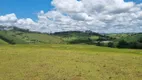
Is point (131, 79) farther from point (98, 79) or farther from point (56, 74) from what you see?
point (56, 74)

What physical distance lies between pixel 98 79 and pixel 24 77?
25.5ft

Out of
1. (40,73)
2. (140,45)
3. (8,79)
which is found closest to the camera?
(8,79)

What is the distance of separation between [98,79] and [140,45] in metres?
153

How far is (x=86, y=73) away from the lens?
94.7 feet

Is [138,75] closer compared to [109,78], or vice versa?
[109,78]

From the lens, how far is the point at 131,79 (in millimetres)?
25766

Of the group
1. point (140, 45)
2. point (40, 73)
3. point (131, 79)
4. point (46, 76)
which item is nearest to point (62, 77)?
point (46, 76)

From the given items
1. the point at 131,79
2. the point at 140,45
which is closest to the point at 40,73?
the point at 131,79

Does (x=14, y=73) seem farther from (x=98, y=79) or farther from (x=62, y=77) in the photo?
(x=98, y=79)

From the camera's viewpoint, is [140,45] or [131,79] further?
[140,45]

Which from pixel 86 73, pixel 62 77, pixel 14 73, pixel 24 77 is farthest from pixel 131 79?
pixel 14 73

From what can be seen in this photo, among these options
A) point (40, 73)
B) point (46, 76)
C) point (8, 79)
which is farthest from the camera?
point (40, 73)

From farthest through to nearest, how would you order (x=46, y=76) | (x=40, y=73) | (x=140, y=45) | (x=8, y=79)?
(x=140, y=45) → (x=40, y=73) → (x=46, y=76) → (x=8, y=79)

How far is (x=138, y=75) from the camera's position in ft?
92.3
